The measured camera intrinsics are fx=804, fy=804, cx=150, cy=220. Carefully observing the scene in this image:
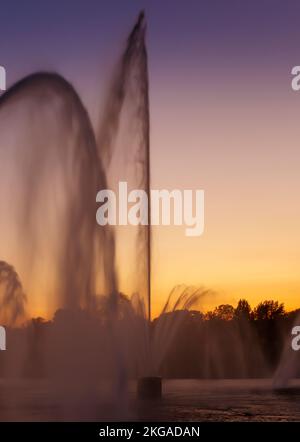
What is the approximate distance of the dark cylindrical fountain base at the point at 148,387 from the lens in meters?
33.8

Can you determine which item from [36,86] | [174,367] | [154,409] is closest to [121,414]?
[154,409]

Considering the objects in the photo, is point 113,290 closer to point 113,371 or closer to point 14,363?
point 113,371

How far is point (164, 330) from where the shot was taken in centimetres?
3428

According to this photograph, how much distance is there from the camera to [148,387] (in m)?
34.1

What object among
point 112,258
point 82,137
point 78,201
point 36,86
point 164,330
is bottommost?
point 164,330

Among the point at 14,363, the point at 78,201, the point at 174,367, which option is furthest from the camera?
the point at 174,367

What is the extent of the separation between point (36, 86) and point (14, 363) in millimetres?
15894

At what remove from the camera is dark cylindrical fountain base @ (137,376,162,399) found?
3375 cm

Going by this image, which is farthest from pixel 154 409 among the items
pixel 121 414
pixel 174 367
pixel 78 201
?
pixel 174 367

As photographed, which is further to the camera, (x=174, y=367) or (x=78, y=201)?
(x=174, y=367)

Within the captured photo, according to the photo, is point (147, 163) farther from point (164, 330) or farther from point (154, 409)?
point (154, 409)

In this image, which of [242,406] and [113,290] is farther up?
[113,290]
